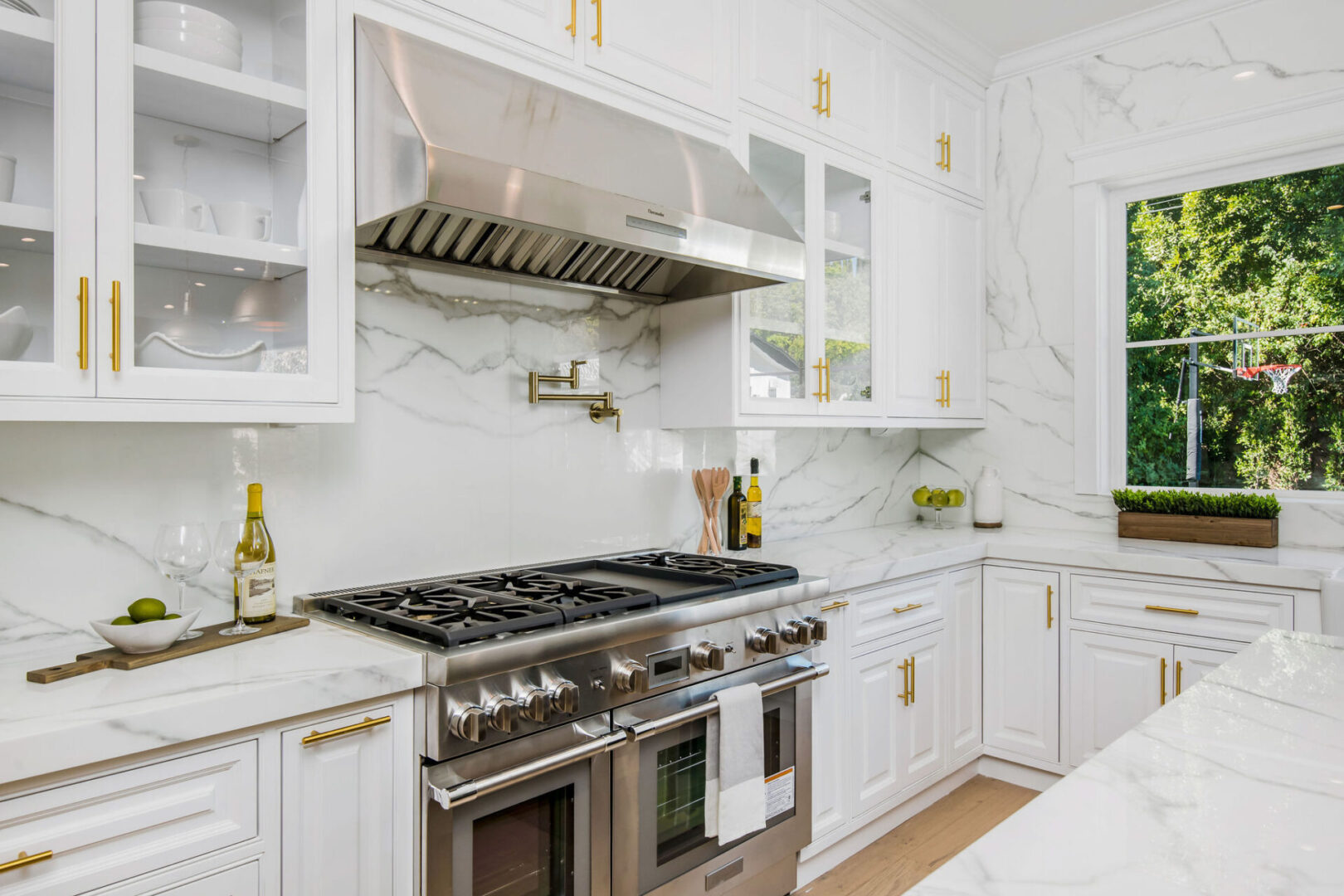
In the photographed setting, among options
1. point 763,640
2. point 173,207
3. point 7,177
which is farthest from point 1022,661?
point 7,177

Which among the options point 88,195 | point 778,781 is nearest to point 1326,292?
point 778,781

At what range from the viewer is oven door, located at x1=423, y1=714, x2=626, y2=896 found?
150 cm

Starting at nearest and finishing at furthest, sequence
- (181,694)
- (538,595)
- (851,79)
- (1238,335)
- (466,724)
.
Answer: (181,694), (466,724), (538,595), (851,79), (1238,335)

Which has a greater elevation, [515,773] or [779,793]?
[515,773]

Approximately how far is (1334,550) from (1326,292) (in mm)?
932

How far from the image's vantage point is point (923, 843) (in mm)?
2721

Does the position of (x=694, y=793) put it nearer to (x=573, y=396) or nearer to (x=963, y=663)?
(x=573, y=396)

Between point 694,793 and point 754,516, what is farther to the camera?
point 754,516

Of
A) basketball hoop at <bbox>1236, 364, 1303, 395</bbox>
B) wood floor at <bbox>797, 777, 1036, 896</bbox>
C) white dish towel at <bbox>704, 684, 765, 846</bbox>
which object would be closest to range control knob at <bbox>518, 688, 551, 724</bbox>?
white dish towel at <bbox>704, 684, 765, 846</bbox>

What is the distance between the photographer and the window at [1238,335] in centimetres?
301

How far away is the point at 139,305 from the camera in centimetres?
142

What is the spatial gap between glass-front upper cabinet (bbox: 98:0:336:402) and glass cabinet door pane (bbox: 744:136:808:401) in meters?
1.30

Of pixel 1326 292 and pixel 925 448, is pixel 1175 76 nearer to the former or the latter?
pixel 1326 292

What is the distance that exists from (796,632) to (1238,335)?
89.9 inches
